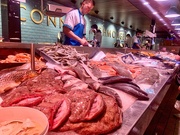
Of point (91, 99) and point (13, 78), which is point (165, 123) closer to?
point (91, 99)

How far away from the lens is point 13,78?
141 cm

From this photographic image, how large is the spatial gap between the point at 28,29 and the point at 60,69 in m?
8.11

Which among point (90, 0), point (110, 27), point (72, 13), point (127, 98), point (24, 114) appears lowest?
point (127, 98)

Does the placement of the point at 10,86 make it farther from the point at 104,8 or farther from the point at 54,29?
the point at 104,8

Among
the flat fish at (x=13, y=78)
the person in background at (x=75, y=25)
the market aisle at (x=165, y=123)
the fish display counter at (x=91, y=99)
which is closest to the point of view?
the fish display counter at (x=91, y=99)

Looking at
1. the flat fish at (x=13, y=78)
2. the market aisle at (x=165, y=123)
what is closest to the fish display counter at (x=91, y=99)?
the flat fish at (x=13, y=78)

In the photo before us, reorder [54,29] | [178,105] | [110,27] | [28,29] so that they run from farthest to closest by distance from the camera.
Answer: [110,27] → [54,29] → [28,29] → [178,105]

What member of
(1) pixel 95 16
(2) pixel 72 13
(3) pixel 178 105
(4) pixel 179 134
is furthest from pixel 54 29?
(4) pixel 179 134

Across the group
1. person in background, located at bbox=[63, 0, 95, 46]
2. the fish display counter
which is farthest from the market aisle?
person in background, located at bbox=[63, 0, 95, 46]

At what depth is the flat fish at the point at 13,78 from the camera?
131 centimetres

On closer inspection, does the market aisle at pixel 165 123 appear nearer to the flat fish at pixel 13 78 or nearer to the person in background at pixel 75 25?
the person in background at pixel 75 25

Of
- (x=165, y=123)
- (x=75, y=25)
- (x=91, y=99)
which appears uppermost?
(x=75, y=25)

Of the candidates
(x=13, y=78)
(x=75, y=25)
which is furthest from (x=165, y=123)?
(x=13, y=78)

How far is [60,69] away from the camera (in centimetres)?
176
